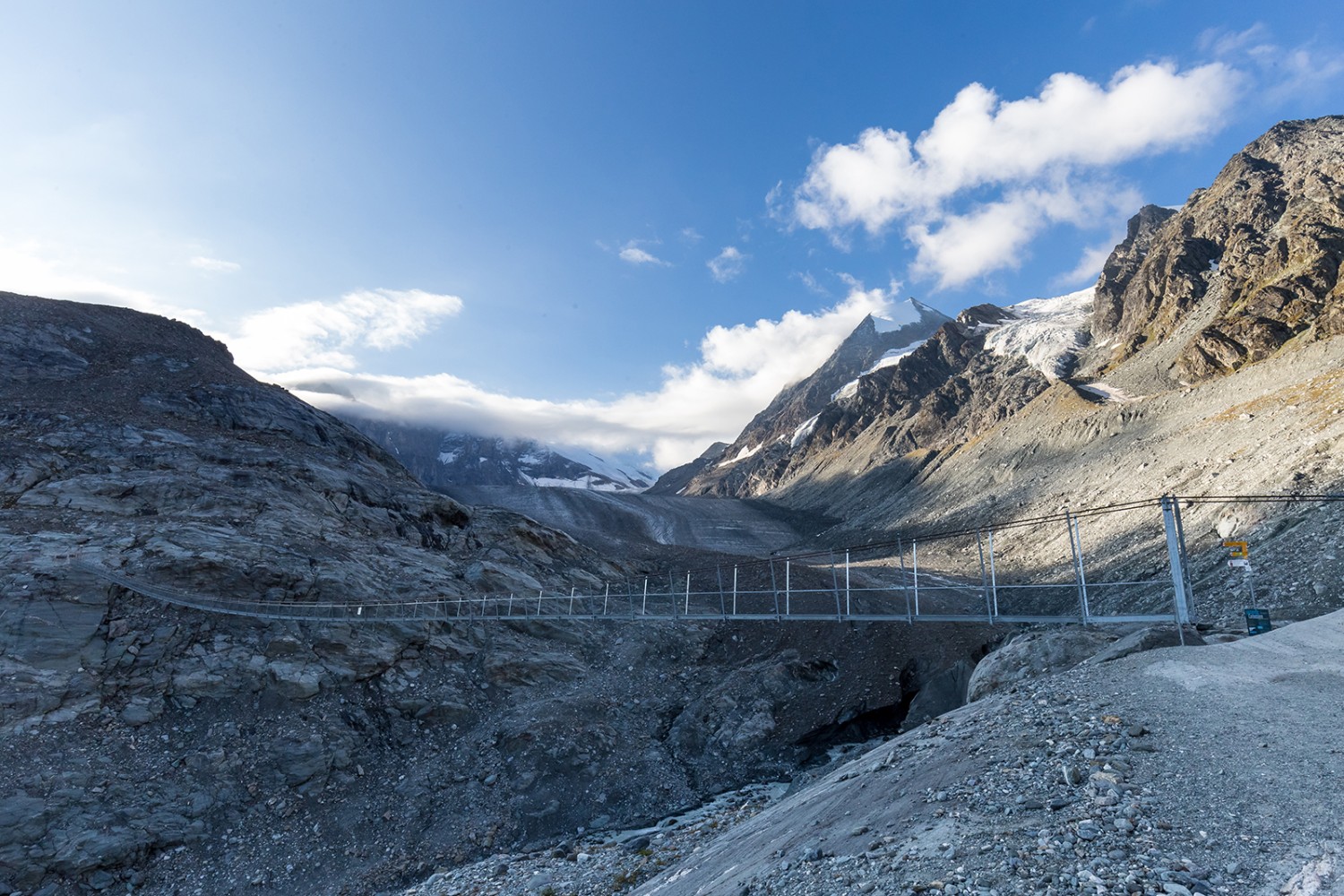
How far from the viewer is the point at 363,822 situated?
1653 centimetres

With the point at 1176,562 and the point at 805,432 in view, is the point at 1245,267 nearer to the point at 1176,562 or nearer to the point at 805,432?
the point at 1176,562

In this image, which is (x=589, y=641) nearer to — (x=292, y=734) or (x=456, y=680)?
(x=456, y=680)

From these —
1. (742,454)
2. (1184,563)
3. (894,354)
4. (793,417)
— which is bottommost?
(1184,563)

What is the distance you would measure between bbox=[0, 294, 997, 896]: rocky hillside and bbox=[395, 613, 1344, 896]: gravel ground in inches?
289

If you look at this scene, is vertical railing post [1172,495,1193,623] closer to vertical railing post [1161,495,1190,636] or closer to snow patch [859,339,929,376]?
vertical railing post [1161,495,1190,636]

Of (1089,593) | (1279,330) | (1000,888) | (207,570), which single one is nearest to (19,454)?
(207,570)

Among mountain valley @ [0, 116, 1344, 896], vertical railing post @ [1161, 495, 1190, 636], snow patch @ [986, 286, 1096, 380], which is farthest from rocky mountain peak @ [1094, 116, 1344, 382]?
vertical railing post @ [1161, 495, 1190, 636]

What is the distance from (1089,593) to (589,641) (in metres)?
20.4

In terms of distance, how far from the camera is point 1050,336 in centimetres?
9869

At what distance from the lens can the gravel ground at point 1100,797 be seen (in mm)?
5395

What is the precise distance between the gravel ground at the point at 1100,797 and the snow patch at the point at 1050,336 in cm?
8821

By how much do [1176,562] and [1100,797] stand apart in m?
6.98

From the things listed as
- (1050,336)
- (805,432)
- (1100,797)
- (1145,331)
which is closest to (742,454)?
(805,432)

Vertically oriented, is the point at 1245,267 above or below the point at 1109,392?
above
